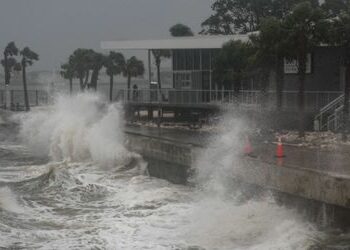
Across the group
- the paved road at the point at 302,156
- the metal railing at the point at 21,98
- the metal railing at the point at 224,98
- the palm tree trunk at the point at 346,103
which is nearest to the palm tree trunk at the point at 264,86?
the metal railing at the point at 224,98

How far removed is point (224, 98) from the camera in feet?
88.7

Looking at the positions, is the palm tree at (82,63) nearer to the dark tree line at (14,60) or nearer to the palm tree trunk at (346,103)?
the dark tree line at (14,60)

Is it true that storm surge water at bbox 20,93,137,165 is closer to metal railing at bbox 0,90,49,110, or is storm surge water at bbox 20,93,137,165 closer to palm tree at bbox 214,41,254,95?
palm tree at bbox 214,41,254,95

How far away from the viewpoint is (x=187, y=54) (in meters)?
32.8

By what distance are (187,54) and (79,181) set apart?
48.3 feet

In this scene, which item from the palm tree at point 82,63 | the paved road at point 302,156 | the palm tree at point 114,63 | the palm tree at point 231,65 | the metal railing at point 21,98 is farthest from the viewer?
the palm tree at point 82,63

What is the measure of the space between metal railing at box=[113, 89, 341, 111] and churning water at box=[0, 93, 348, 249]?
130 inches

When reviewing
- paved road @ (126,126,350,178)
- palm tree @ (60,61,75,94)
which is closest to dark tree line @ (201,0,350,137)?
paved road @ (126,126,350,178)

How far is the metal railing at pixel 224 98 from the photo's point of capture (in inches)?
883

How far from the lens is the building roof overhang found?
30.1 metres

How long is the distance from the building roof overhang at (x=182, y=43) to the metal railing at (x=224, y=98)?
9.00 feet

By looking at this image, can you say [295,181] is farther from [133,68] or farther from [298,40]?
[133,68]

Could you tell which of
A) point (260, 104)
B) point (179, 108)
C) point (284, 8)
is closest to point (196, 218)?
point (260, 104)

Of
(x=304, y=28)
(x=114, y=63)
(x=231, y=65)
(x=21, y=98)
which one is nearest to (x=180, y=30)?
(x=114, y=63)
